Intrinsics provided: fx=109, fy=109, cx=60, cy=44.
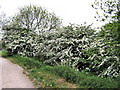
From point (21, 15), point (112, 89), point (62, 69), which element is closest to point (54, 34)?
→ point (62, 69)

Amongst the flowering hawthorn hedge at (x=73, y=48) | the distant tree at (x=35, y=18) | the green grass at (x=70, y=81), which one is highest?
the distant tree at (x=35, y=18)

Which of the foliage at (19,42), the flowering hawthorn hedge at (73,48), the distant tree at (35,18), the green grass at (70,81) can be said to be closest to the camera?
the green grass at (70,81)

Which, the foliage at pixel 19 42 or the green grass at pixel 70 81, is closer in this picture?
the green grass at pixel 70 81

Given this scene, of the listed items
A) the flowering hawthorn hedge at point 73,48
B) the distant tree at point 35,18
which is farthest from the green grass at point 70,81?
the distant tree at point 35,18

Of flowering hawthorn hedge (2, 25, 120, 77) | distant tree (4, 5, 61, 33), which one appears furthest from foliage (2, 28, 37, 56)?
distant tree (4, 5, 61, 33)

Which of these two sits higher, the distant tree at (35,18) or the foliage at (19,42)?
the distant tree at (35,18)

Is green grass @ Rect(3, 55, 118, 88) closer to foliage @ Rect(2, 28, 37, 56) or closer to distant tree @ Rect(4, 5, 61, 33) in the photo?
foliage @ Rect(2, 28, 37, 56)

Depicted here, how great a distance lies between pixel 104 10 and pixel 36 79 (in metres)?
3.71

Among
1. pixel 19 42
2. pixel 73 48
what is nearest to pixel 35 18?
pixel 19 42

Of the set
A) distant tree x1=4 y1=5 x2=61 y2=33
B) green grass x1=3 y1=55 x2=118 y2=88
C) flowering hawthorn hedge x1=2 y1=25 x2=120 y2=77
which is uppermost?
distant tree x1=4 y1=5 x2=61 y2=33

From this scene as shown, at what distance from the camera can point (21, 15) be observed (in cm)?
1427

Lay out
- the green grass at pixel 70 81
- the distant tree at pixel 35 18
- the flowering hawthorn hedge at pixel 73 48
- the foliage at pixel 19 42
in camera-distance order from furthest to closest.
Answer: the distant tree at pixel 35 18 < the foliage at pixel 19 42 < the flowering hawthorn hedge at pixel 73 48 < the green grass at pixel 70 81

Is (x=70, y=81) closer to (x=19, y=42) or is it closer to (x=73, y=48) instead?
(x=73, y=48)

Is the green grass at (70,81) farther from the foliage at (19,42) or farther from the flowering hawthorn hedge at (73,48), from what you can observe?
the foliage at (19,42)
